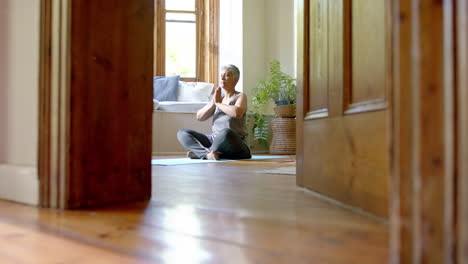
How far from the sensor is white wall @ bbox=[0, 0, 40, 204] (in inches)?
43.0

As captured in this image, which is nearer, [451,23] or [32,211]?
[451,23]

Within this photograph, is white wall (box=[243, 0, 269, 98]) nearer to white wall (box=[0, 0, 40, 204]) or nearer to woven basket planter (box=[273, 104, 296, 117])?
woven basket planter (box=[273, 104, 296, 117])

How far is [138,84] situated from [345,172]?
2.02 ft

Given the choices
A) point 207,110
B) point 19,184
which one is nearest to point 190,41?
point 207,110

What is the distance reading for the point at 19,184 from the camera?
43.8 inches

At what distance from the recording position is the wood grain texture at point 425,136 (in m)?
0.43

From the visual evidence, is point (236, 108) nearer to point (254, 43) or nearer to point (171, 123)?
point (171, 123)

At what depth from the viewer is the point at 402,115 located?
47cm

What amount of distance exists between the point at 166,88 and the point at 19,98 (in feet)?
14.5

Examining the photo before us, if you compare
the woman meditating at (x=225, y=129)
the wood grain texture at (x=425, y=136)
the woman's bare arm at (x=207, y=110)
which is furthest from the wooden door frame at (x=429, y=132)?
the woman's bare arm at (x=207, y=110)

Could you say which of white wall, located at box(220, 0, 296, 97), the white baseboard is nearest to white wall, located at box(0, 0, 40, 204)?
the white baseboard

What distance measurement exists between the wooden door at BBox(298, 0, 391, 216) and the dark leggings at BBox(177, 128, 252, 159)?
2137 mm

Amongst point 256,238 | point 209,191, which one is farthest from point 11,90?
point 256,238

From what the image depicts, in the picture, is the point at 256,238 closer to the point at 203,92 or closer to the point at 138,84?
the point at 138,84
